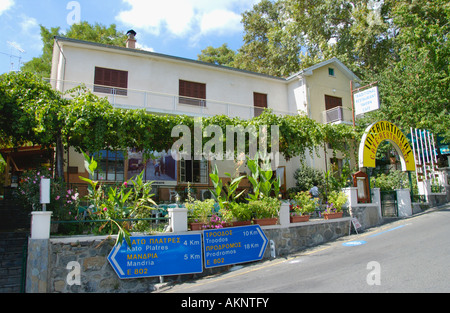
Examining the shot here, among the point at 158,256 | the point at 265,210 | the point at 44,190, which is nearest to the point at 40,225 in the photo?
the point at 44,190

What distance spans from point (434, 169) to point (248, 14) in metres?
20.9

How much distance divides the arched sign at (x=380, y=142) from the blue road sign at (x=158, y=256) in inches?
308

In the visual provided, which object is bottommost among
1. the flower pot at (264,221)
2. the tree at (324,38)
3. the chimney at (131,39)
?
the flower pot at (264,221)

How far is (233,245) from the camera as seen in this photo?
26.3 ft

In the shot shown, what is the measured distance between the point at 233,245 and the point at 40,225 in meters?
4.35

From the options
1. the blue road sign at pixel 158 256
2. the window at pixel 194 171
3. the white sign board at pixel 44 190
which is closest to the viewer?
the white sign board at pixel 44 190

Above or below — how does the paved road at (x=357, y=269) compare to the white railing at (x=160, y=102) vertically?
below

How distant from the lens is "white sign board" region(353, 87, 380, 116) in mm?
14344

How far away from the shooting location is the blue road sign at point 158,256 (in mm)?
6785

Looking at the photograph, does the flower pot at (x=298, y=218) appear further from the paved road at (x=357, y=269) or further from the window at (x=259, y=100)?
the window at (x=259, y=100)

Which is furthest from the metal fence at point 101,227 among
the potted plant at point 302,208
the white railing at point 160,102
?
the white railing at point 160,102

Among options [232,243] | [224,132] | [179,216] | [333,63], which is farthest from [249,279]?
[333,63]

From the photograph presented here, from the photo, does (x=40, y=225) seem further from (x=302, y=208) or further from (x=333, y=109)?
(x=333, y=109)
